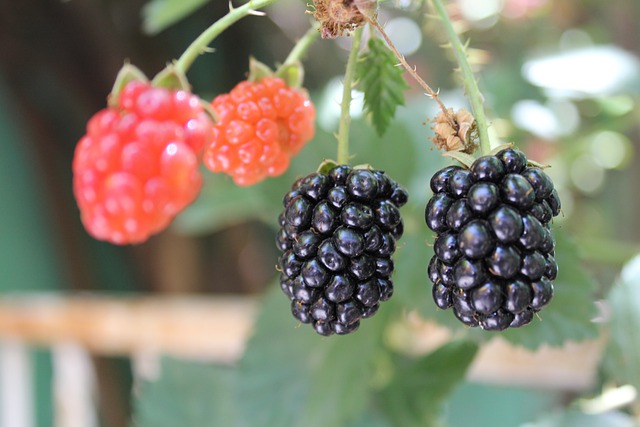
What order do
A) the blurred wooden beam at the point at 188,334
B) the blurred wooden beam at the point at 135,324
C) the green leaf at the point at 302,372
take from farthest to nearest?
the blurred wooden beam at the point at 135,324
the blurred wooden beam at the point at 188,334
the green leaf at the point at 302,372

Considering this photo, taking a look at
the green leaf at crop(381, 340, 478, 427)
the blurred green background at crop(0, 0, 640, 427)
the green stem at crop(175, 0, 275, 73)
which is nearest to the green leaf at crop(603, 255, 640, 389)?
the blurred green background at crop(0, 0, 640, 427)

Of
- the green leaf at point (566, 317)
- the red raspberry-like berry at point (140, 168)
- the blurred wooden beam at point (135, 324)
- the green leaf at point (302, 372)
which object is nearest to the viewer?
the red raspberry-like berry at point (140, 168)

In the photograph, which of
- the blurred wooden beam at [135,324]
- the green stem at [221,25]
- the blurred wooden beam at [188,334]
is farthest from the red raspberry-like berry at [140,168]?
the blurred wooden beam at [135,324]

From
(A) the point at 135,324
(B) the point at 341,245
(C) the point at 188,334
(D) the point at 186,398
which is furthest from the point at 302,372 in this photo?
(A) the point at 135,324

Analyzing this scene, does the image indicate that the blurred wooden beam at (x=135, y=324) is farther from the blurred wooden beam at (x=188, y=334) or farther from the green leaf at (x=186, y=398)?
the green leaf at (x=186, y=398)

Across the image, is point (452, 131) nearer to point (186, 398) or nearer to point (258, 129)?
point (258, 129)
